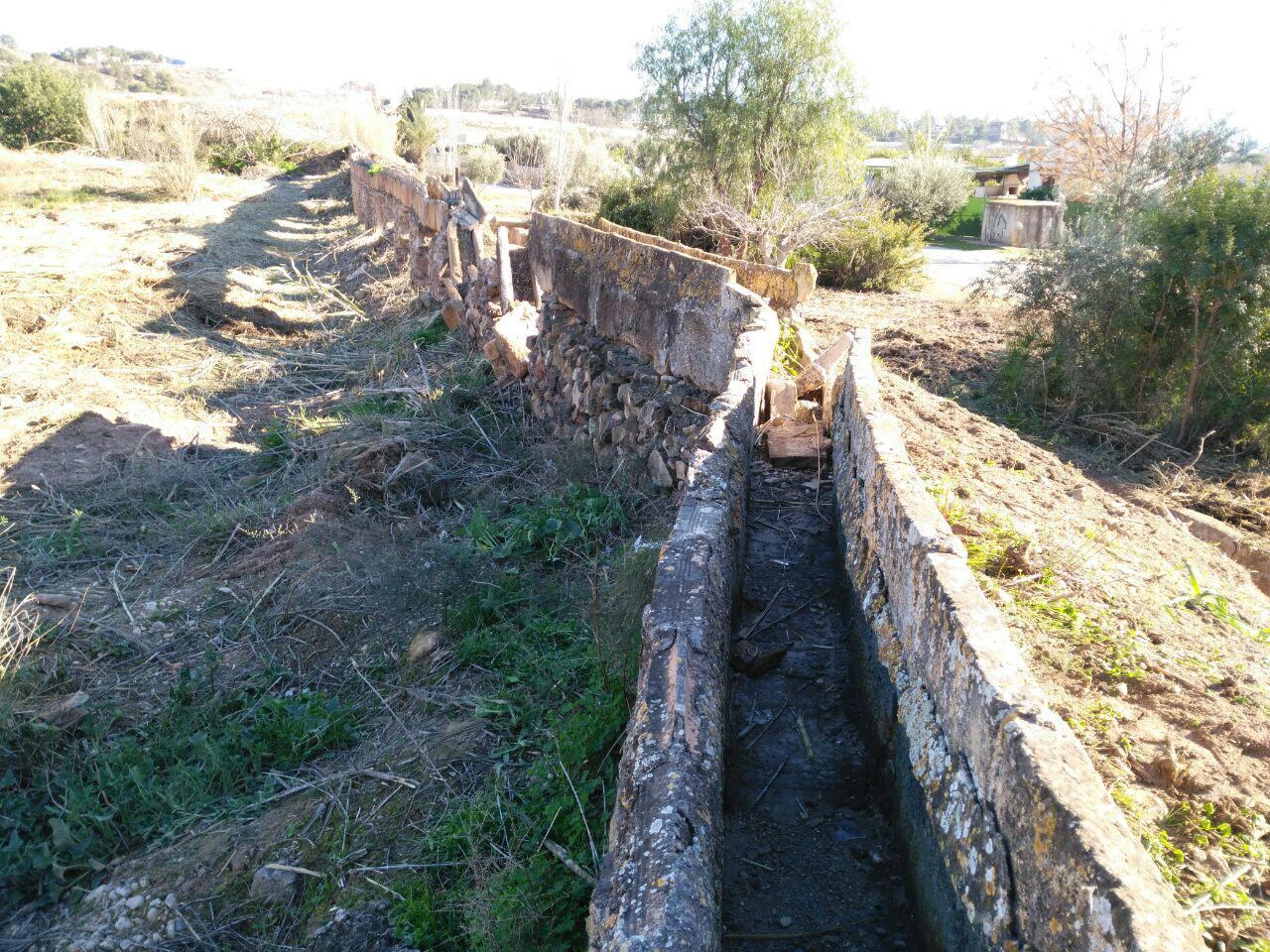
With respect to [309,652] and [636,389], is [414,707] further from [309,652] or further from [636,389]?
[636,389]

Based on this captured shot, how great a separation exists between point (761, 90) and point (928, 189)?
38.0 feet

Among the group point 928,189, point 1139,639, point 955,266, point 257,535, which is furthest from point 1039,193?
Answer: point 1139,639

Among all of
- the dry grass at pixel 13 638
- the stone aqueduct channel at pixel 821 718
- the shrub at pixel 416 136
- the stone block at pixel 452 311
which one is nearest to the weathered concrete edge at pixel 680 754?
the stone aqueduct channel at pixel 821 718

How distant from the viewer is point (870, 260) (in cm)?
1483

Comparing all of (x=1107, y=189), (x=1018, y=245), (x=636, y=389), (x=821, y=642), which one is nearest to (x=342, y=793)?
(x=821, y=642)

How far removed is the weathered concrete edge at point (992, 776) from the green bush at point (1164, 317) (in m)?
6.21

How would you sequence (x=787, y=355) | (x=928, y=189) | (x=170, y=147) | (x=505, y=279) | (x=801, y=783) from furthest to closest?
(x=928, y=189) < (x=170, y=147) < (x=505, y=279) < (x=787, y=355) < (x=801, y=783)

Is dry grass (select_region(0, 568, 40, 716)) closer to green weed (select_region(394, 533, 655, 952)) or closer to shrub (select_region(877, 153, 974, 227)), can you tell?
green weed (select_region(394, 533, 655, 952))

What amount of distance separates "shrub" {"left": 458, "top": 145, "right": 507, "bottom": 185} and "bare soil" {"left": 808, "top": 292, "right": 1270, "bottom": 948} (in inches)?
799

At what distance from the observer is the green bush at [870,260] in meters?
14.7

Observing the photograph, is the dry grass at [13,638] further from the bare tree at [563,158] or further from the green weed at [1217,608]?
the bare tree at [563,158]

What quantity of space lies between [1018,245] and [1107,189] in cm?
1128

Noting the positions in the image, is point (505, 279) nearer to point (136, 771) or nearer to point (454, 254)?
point (454, 254)

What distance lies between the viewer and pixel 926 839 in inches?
88.5
